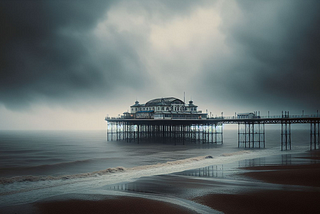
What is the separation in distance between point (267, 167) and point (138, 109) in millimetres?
54594

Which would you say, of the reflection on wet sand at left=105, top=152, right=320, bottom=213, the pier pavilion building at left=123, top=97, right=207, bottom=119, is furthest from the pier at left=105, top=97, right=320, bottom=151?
the reflection on wet sand at left=105, top=152, right=320, bottom=213

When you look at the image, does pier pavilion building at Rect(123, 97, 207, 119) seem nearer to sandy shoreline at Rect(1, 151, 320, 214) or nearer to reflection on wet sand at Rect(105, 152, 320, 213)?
reflection on wet sand at Rect(105, 152, 320, 213)

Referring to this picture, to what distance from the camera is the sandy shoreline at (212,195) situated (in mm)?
13766

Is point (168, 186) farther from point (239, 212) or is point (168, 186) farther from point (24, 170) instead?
point (24, 170)

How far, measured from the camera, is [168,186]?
60.1 ft

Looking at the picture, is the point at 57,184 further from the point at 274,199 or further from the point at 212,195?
the point at 274,199

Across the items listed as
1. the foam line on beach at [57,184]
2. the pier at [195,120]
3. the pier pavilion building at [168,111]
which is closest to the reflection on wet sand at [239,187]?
the foam line on beach at [57,184]

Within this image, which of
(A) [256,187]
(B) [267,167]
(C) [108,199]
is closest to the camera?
(C) [108,199]

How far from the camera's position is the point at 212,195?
15.8 m

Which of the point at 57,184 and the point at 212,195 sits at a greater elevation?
the point at 212,195

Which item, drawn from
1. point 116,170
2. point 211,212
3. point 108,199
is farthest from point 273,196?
point 116,170


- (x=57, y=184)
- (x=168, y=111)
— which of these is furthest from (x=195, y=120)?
(x=57, y=184)

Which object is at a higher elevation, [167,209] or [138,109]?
[138,109]

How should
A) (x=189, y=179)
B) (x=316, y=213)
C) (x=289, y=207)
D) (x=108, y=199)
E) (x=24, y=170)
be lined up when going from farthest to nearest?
(x=24, y=170) < (x=189, y=179) < (x=108, y=199) < (x=289, y=207) < (x=316, y=213)
